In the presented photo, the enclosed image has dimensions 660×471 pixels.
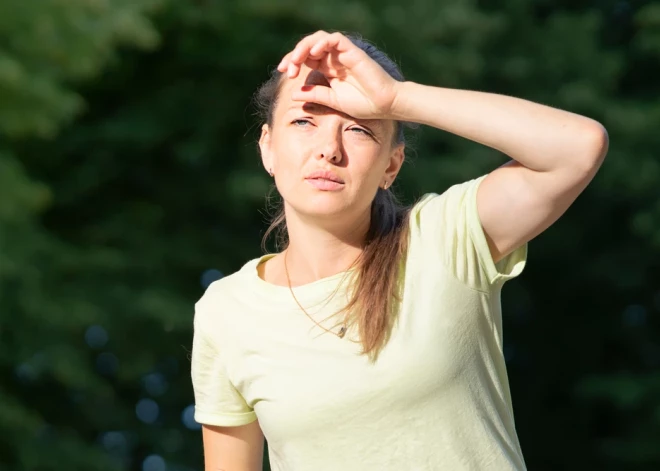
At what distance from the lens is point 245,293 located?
7.35 ft

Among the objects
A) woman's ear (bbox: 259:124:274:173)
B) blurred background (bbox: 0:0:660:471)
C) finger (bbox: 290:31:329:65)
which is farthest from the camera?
blurred background (bbox: 0:0:660:471)

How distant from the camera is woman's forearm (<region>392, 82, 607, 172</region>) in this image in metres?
1.89

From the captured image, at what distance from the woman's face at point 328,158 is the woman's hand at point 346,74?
49mm

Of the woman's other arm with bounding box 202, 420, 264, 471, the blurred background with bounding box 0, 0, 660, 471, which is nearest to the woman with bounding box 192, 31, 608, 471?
the woman's other arm with bounding box 202, 420, 264, 471

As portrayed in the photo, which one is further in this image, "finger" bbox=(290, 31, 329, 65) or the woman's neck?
the woman's neck

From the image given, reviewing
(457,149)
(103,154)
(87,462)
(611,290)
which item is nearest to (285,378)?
(87,462)

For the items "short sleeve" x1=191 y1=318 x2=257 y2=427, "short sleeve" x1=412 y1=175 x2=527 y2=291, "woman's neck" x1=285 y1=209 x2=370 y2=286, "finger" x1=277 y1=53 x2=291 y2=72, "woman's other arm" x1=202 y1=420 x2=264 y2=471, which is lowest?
"woman's other arm" x1=202 y1=420 x2=264 y2=471

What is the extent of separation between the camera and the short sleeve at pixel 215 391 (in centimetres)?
228

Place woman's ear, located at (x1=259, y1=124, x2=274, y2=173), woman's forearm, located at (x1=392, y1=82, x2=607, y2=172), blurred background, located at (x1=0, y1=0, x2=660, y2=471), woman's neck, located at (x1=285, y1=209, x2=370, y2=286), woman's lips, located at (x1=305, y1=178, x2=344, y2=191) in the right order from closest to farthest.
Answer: woman's forearm, located at (x1=392, y1=82, x2=607, y2=172) → woman's lips, located at (x1=305, y1=178, x2=344, y2=191) → woman's neck, located at (x1=285, y1=209, x2=370, y2=286) → woman's ear, located at (x1=259, y1=124, x2=274, y2=173) → blurred background, located at (x1=0, y1=0, x2=660, y2=471)

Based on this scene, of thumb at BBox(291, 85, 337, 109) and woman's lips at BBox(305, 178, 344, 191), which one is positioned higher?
thumb at BBox(291, 85, 337, 109)

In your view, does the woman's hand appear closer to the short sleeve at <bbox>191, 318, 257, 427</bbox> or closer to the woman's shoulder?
the woman's shoulder

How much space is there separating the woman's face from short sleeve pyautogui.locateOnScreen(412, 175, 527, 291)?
0.50 ft

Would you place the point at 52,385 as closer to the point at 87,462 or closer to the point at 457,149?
the point at 87,462

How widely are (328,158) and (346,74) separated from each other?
0.15 meters
